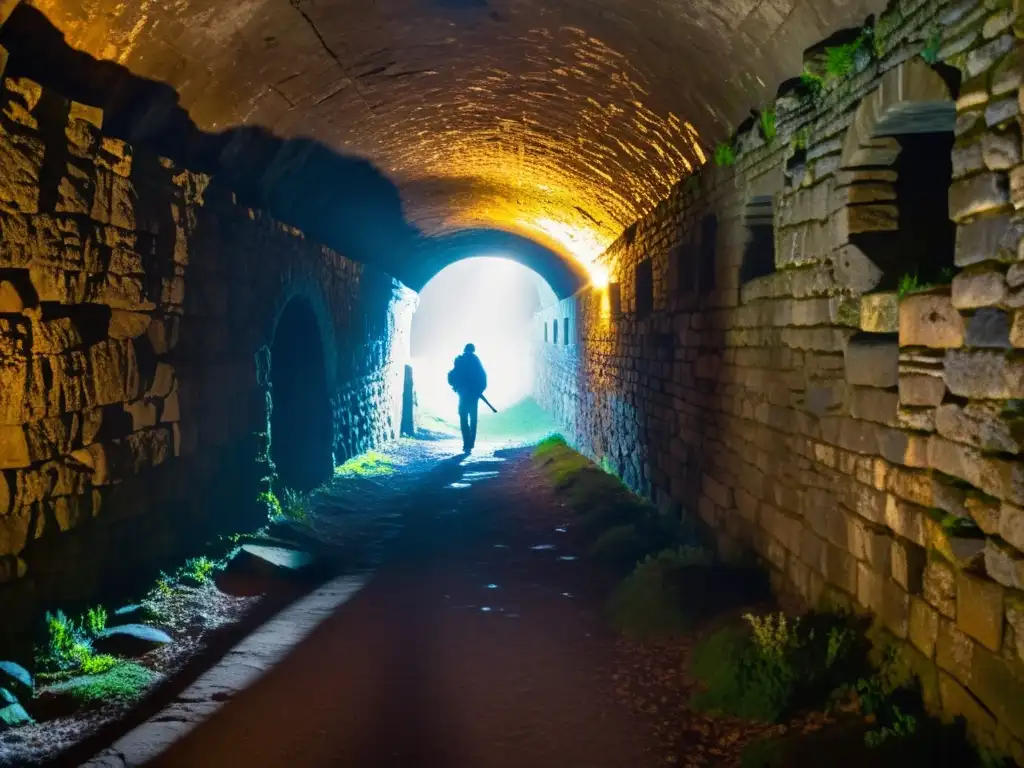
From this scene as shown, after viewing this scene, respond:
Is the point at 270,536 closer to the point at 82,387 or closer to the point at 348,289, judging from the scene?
the point at 82,387

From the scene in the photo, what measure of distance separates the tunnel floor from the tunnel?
0.09 feet

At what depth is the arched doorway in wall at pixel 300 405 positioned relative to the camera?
9484 mm

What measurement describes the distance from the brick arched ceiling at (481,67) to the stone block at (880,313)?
4.47 ft

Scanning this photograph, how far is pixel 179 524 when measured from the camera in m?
5.70

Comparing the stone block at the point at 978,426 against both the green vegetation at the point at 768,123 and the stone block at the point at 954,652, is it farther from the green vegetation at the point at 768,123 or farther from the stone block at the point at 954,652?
the green vegetation at the point at 768,123

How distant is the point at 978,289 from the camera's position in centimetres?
278

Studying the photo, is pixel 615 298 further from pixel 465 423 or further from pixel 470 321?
pixel 470 321

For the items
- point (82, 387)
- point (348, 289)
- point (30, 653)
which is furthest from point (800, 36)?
point (348, 289)

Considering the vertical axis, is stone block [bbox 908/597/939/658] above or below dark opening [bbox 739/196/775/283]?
below

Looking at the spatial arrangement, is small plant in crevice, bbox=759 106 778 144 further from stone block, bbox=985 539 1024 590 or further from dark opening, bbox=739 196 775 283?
stone block, bbox=985 539 1024 590

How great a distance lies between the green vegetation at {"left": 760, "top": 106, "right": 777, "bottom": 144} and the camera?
16.3 ft

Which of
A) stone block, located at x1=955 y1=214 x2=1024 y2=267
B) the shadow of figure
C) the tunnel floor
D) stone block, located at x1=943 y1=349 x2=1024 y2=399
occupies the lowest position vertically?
the tunnel floor

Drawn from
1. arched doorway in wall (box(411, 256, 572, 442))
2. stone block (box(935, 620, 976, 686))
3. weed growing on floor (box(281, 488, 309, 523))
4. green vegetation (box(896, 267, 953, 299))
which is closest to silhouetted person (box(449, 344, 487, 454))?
weed growing on floor (box(281, 488, 309, 523))

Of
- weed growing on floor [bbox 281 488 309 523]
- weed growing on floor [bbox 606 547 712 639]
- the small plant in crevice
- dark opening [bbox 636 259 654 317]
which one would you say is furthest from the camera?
dark opening [bbox 636 259 654 317]
